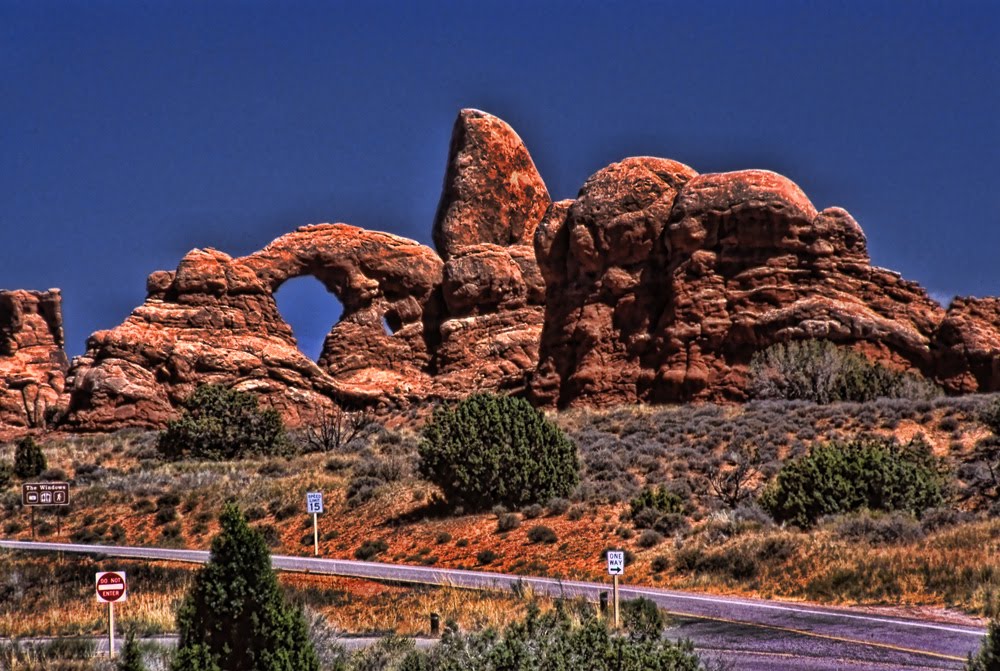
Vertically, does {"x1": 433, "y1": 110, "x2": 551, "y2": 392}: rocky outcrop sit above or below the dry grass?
above

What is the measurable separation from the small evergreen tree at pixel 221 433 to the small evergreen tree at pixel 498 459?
15037mm

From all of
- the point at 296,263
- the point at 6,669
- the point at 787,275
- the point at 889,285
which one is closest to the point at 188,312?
the point at 296,263

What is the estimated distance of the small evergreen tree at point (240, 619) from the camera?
1020cm

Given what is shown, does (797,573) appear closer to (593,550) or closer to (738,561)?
(738,561)

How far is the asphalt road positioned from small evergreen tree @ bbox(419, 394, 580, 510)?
28.5ft

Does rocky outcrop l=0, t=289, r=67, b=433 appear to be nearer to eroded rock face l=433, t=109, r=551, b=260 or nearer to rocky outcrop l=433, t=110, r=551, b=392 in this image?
rocky outcrop l=433, t=110, r=551, b=392

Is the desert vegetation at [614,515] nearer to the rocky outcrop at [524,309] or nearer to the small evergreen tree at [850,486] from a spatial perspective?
the small evergreen tree at [850,486]

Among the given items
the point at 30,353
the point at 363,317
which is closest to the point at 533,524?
the point at 363,317

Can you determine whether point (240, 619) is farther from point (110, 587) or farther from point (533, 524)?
point (533, 524)

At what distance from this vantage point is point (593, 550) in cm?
2620

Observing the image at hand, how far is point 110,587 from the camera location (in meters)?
12.7

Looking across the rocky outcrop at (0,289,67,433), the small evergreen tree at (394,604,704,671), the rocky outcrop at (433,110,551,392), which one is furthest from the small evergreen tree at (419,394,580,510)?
the rocky outcrop at (0,289,67,433)

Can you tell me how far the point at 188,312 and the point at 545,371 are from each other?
2033 cm

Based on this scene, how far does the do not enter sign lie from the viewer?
12539mm
